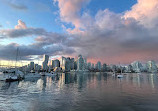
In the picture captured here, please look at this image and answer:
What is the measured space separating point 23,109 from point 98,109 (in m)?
14.5

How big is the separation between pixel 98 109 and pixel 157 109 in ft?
38.7

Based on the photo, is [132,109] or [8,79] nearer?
[132,109]

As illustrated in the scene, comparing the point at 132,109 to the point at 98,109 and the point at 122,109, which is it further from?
the point at 98,109

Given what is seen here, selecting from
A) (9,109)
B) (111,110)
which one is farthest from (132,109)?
(9,109)

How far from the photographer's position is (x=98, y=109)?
2258cm

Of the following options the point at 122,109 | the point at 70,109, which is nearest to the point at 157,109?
the point at 122,109

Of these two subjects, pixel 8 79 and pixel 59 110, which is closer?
pixel 59 110

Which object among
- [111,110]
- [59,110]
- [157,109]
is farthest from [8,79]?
[157,109]

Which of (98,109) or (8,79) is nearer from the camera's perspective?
(98,109)

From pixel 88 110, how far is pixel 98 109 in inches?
81.8

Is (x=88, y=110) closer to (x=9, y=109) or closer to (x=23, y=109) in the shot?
(x=23, y=109)

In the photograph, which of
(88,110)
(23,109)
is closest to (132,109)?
(88,110)

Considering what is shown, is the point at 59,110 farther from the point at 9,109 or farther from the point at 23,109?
the point at 9,109

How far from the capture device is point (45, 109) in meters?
22.4
